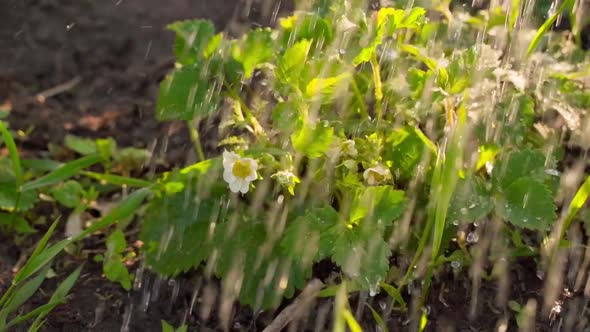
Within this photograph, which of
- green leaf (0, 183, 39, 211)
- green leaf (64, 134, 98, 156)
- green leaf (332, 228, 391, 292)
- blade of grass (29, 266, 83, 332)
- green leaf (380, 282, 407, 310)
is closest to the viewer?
green leaf (332, 228, 391, 292)

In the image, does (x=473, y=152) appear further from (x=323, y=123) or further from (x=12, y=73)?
(x=12, y=73)

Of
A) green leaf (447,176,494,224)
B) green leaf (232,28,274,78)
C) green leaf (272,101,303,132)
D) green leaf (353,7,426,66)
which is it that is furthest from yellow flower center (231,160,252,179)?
green leaf (447,176,494,224)

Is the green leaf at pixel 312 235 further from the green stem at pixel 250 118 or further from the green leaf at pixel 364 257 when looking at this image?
the green stem at pixel 250 118

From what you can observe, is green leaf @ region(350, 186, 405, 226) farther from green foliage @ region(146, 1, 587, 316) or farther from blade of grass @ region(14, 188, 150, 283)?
blade of grass @ region(14, 188, 150, 283)

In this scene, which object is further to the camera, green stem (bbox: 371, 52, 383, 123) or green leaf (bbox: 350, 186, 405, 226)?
green stem (bbox: 371, 52, 383, 123)

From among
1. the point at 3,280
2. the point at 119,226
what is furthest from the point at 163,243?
the point at 3,280

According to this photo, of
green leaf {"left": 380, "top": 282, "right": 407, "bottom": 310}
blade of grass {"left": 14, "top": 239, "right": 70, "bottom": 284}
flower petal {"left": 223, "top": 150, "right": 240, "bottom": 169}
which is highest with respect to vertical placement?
flower petal {"left": 223, "top": 150, "right": 240, "bottom": 169}

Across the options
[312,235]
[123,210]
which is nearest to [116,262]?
[123,210]
